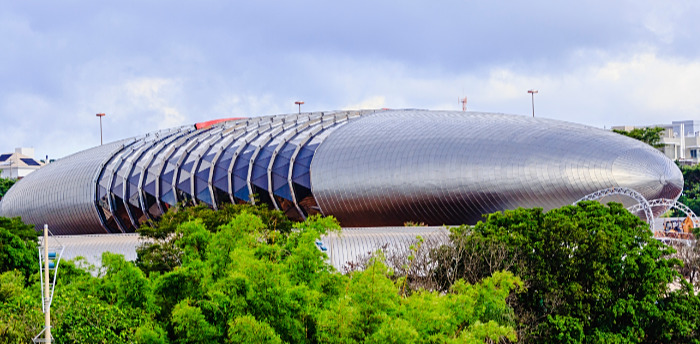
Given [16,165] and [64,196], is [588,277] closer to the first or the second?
[64,196]

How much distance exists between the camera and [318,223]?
37.1m

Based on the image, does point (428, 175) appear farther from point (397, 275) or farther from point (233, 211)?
point (397, 275)

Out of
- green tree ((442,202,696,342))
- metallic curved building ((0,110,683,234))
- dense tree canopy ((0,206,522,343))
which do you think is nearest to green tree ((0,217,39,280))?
dense tree canopy ((0,206,522,343))

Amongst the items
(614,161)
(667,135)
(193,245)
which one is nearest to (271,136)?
(614,161)

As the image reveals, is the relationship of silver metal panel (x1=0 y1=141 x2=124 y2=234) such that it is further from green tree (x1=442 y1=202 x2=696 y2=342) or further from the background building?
the background building

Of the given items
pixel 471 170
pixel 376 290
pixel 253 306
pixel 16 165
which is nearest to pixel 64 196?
pixel 471 170

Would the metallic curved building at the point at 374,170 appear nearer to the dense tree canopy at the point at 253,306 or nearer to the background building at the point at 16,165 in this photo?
the dense tree canopy at the point at 253,306

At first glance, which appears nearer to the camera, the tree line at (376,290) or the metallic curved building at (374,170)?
the tree line at (376,290)

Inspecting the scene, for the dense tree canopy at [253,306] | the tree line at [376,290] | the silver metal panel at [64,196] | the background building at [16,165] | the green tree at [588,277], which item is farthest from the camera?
the background building at [16,165]

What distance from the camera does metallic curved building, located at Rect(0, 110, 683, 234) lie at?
58.6 m

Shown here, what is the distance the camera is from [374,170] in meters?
61.5

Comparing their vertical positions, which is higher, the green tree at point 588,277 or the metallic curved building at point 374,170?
the metallic curved building at point 374,170

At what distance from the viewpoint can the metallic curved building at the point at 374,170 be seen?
58.6 m

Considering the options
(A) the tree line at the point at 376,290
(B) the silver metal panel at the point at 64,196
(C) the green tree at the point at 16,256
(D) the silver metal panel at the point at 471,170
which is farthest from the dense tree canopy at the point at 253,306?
(B) the silver metal panel at the point at 64,196
